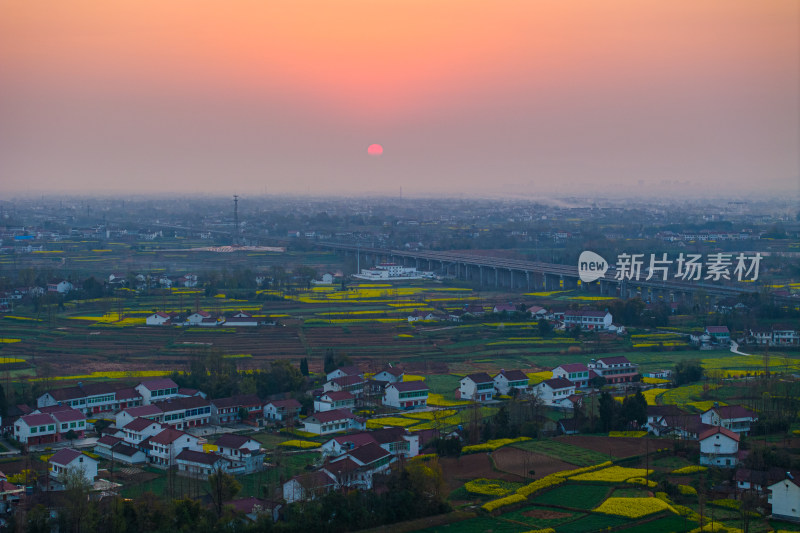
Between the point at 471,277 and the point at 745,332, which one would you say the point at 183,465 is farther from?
the point at 471,277

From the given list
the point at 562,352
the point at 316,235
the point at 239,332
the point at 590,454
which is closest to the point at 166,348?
the point at 239,332

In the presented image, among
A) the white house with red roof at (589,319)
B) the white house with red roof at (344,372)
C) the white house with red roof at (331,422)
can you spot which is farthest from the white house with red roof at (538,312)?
the white house with red roof at (331,422)

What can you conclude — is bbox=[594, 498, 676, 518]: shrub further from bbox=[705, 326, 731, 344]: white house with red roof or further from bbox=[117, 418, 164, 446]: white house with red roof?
bbox=[705, 326, 731, 344]: white house with red roof

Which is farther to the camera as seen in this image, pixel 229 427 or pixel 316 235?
pixel 316 235

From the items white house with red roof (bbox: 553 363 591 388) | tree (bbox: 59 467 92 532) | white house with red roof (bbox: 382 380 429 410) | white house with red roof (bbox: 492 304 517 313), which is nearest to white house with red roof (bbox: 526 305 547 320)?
white house with red roof (bbox: 492 304 517 313)

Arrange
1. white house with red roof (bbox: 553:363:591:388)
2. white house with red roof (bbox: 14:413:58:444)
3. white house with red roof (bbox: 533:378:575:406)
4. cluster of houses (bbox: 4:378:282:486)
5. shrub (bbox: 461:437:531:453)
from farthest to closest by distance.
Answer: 1. white house with red roof (bbox: 553:363:591:388)
2. white house with red roof (bbox: 533:378:575:406)
3. white house with red roof (bbox: 14:413:58:444)
4. shrub (bbox: 461:437:531:453)
5. cluster of houses (bbox: 4:378:282:486)

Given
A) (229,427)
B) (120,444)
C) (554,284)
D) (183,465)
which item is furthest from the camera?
(554,284)
